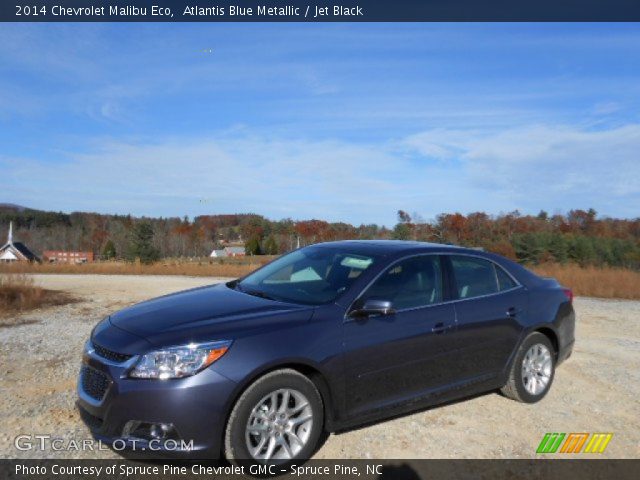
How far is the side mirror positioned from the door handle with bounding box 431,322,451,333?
1.83ft

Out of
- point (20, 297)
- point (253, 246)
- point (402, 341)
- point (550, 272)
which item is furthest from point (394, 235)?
point (253, 246)

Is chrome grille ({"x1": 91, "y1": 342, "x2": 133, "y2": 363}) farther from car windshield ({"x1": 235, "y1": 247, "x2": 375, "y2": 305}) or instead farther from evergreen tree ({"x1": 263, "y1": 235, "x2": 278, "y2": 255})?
evergreen tree ({"x1": 263, "y1": 235, "x2": 278, "y2": 255})

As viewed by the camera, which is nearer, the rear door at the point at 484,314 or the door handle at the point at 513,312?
the rear door at the point at 484,314

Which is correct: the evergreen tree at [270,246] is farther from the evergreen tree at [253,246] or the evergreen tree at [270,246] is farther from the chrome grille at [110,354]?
the chrome grille at [110,354]

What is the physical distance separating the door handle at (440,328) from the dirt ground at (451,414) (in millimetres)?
830

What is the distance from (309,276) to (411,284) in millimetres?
A: 930

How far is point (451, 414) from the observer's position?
4648 mm

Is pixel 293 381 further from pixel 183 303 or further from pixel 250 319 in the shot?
pixel 183 303

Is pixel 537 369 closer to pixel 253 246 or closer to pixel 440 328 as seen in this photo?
pixel 440 328

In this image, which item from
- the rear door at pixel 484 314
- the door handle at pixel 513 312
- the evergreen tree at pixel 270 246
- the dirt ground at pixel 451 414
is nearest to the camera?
the dirt ground at pixel 451 414

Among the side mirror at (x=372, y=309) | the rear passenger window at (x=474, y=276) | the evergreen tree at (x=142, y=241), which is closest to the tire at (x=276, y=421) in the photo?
the side mirror at (x=372, y=309)

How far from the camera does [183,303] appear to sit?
13.8 ft

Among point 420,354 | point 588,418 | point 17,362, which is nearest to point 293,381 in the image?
point 420,354

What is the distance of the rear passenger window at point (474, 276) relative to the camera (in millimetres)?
4750
